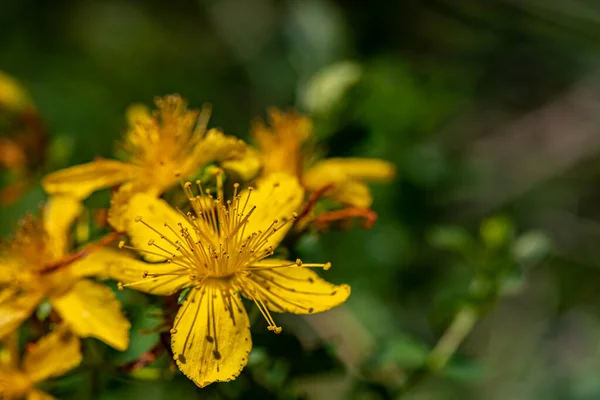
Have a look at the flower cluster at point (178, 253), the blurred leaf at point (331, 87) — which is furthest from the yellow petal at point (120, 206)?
the blurred leaf at point (331, 87)

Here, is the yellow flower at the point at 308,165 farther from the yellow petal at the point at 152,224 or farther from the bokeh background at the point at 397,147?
the yellow petal at the point at 152,224

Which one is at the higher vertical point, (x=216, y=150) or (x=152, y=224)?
(x=216, y=150)

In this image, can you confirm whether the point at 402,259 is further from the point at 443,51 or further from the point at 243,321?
the point at 443,51

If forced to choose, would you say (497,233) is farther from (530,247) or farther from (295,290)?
(295,290)

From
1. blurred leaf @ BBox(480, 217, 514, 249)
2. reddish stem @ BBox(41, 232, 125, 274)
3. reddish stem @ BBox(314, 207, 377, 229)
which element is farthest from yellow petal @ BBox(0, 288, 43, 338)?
blurred leaf @ BBox(480, 217, 514, 249)

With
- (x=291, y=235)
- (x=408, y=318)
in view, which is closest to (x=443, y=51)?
(x=408, y=318)

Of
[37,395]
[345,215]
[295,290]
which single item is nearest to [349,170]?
[345,215]
